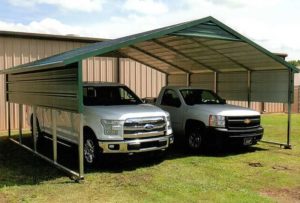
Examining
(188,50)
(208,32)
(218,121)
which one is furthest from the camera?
(188,50)

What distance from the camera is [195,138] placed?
34.8 ft

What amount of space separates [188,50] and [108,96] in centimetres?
350

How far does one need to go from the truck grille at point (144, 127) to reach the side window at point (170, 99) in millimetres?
2478

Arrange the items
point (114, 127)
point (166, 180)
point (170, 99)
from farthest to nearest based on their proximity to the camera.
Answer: point (170, 99) → point (114, 127) → point (166, 180)

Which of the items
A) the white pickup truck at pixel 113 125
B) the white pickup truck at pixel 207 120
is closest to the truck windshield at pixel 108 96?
the white pickup truck at pixel 113 125

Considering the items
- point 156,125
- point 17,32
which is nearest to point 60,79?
point 156,125

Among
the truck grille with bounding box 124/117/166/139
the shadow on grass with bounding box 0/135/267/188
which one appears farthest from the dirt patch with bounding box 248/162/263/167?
the truck grille with bounding box 124/117/166/139

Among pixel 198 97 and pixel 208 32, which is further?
pixel 198 97

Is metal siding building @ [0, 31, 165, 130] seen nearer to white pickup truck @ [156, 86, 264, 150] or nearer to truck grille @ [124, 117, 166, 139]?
white pickup truck @ [156, 86, 264, 150]

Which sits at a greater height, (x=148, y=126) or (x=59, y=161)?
(x=148, y=126)

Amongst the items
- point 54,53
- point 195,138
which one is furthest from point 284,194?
point 54,53

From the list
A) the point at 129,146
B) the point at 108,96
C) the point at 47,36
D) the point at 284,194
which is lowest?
the point at 284,194

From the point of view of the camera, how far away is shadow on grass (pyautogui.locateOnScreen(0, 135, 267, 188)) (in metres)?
7.83

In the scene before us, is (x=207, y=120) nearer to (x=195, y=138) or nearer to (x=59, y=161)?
(x=195, y=138)
